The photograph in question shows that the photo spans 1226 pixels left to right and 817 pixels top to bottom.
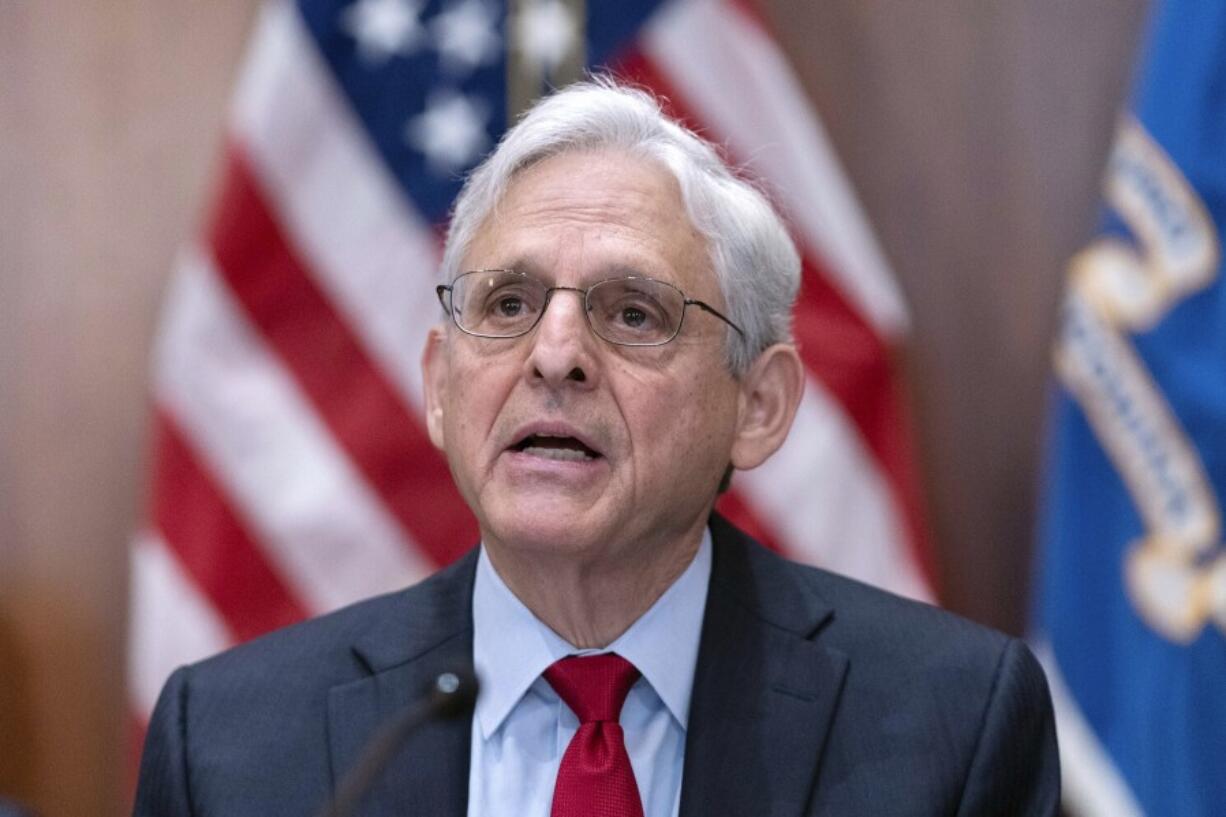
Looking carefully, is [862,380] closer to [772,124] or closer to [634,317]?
[772,124]

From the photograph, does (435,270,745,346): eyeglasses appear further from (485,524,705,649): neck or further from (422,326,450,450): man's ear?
(485,524,705,649): neck

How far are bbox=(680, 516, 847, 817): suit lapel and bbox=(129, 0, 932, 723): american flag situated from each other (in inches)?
31.1

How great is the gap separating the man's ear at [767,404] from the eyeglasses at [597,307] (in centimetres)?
16

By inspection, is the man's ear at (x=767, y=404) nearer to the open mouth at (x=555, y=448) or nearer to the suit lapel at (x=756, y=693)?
the suit lapel at (x=756, y=693)

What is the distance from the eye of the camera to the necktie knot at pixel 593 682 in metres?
1.78

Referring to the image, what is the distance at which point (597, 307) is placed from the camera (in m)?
1.78

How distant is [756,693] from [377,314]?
1.30m

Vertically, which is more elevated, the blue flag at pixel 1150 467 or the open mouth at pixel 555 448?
the open mouth at pixel 555 448

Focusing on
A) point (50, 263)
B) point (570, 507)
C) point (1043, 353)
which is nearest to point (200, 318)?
point (50, 263)

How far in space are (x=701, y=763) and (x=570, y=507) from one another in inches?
14.0

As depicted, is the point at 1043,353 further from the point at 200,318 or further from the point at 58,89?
the point at 58,89

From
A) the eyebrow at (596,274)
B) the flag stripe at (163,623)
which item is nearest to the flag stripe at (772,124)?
the eyebrow at (596,274)

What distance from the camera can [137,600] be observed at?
2807mm

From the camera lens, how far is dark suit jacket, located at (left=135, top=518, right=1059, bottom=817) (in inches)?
69.9
